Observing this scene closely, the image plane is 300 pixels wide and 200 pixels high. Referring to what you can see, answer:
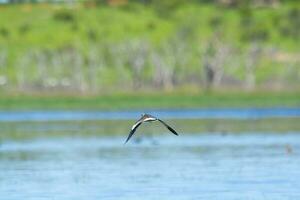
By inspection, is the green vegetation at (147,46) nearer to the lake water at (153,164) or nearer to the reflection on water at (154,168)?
the lake water at (153,164)

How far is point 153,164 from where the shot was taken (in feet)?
107

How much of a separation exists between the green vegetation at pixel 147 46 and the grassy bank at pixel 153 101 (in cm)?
528

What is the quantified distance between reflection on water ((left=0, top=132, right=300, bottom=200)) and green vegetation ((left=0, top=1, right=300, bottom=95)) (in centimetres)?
4161

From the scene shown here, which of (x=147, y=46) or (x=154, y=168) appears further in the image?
(x=147, y=46)

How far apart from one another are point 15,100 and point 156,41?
74.2 feet

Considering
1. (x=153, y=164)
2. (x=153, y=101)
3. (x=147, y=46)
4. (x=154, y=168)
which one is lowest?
(x=154, y=168)

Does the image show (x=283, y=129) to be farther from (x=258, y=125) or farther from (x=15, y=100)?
(x=15, y=100)

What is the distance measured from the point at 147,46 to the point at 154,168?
6160 cm

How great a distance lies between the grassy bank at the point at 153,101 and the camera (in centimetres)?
7094

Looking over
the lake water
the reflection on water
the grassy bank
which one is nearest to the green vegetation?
the grassy bank

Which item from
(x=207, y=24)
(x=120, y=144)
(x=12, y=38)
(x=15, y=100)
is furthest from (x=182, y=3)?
(x=120, y=144)

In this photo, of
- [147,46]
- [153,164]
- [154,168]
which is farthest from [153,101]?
[154,168]

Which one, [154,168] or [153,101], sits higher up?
[153,101]

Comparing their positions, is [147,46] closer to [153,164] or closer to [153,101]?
[153,101]
